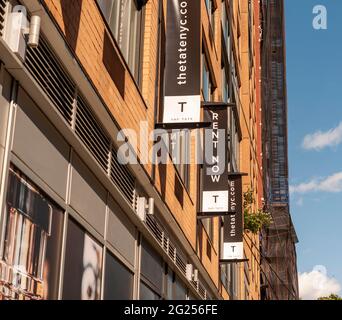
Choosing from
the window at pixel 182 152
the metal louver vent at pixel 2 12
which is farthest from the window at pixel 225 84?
the metal louver vent at pixel 2 12

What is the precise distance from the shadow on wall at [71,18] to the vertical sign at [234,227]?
628 inches

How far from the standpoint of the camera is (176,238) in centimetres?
1480

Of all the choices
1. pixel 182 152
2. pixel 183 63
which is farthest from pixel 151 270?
pixel 182 152

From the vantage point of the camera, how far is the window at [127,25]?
9969mm

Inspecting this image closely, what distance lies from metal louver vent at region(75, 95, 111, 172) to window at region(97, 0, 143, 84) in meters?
1.73

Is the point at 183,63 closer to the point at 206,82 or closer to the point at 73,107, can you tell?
the point at 73,107

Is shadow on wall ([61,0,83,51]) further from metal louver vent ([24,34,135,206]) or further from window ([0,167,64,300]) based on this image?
window ([0,167,64,300])

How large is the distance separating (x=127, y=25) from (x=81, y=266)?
15.1ft

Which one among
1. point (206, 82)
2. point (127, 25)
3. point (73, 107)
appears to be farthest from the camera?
point (206, 82)

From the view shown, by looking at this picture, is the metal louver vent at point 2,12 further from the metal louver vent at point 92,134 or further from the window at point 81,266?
the window at point 81,266

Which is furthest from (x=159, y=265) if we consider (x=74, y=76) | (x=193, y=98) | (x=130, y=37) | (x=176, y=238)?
(x=74, y=76)

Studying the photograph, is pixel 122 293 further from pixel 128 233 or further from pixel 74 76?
pixel 74 76

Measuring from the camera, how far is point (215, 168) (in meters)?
18.7
